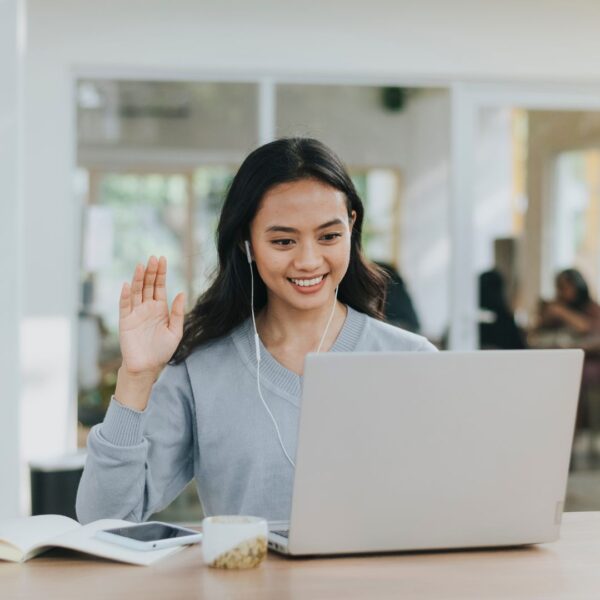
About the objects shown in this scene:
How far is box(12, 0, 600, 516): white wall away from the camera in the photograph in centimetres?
559

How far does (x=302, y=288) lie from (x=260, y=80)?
3.47m

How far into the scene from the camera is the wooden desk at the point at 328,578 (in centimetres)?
172

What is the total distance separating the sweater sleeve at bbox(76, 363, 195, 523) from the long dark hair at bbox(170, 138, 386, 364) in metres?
0.10

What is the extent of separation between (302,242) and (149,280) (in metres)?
0.33

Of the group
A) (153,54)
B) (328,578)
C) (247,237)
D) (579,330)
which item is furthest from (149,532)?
(579,330)

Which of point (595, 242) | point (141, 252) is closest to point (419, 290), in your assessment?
point (595, 242)

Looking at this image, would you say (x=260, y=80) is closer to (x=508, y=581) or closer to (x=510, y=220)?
(x=510, y=220)

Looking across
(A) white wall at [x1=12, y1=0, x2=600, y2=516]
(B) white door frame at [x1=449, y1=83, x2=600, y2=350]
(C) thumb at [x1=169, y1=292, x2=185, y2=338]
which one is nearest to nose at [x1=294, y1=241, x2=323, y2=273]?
(C) thumb at [x1=169, y1=292, x2=185, y2=338]

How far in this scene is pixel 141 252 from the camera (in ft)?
19.1

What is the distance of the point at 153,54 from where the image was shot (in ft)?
18.5

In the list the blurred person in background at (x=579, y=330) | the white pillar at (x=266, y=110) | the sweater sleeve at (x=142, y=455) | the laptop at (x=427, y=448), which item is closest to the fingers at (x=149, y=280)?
the sweater sleeve at (x=142, y=455)

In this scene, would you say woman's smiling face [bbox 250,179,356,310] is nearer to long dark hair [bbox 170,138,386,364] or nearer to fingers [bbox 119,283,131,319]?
long dark hair [bbox 170,138,386,364]

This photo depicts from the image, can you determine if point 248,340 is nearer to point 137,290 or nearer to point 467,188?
point 137,290

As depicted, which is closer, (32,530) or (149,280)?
(32,530)
